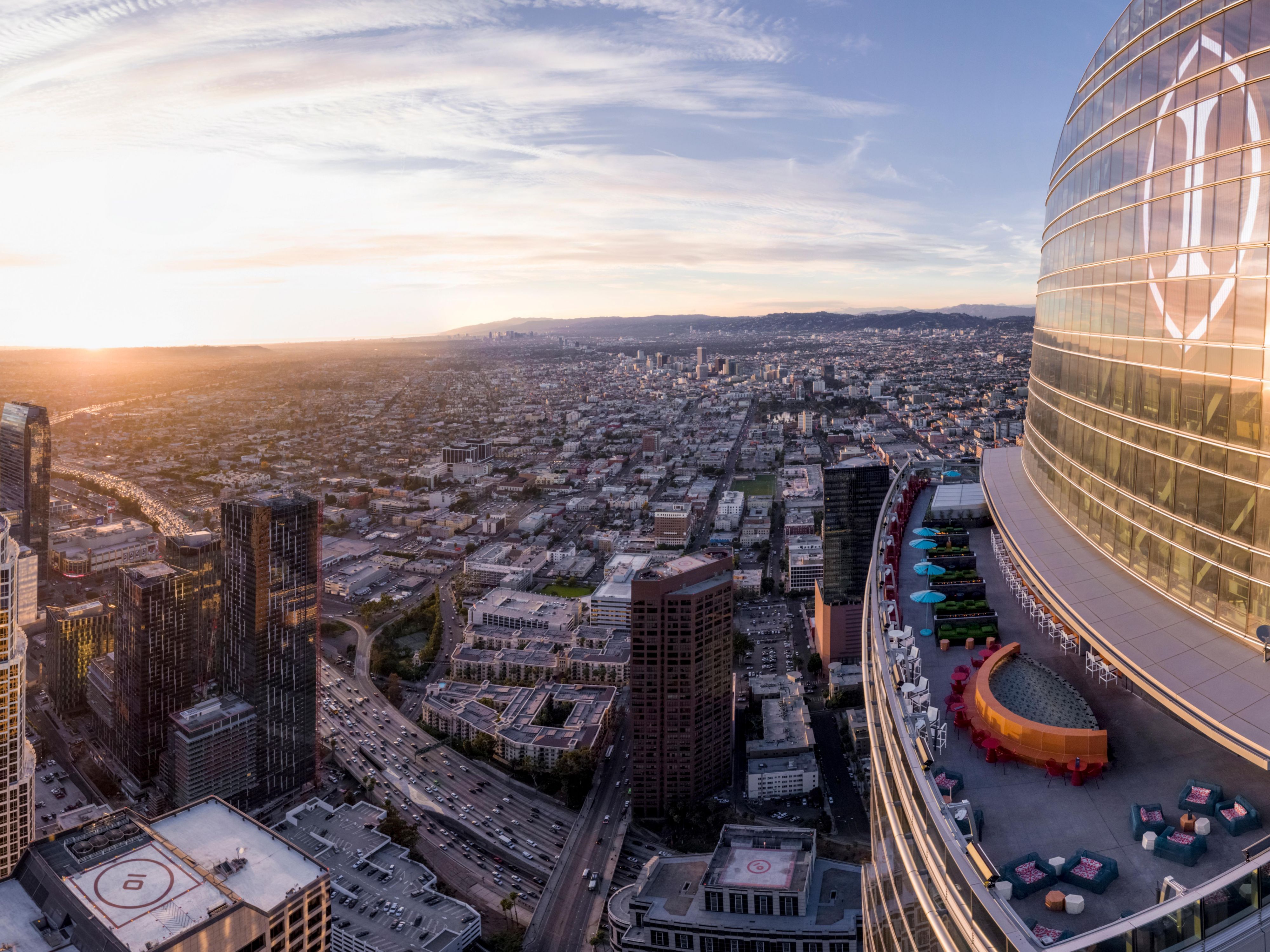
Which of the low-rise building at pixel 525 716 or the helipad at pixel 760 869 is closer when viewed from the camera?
the helipad at pixel 760 869

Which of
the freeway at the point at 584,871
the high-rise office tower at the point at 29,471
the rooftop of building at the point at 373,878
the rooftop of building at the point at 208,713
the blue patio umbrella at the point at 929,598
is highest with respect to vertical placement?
the blue patio umbrella at the point at 929,598

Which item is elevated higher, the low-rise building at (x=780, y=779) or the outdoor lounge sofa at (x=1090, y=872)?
the outdoor lounge sofa at (x=1090, y=872)

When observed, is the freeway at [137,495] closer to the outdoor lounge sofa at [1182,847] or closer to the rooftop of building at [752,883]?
the rooftop of building at [752,883]

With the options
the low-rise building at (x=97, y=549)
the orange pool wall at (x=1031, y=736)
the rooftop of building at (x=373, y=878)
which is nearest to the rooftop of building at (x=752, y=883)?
the rooftop of building at (x=373, y=878)

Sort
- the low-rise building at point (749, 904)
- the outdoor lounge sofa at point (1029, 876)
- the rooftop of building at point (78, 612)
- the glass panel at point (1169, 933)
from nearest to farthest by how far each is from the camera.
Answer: the glass panel at point (1169, 933), the outdoor lounge sofa at point (1029, 876), the low-rise building at point (749, 904), the rooftop of building at point (78, 612)

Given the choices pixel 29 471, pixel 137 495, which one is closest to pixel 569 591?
pixel 29 471

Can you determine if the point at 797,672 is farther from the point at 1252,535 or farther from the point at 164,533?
the point at 164,533

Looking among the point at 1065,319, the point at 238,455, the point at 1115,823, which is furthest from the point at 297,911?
the point at 238,455

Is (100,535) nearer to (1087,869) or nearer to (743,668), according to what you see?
(743,668)
